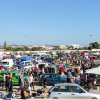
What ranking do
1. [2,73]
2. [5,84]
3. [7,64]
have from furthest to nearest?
[7,64]
[2,73]
[5,84]

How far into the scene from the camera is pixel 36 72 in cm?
3575

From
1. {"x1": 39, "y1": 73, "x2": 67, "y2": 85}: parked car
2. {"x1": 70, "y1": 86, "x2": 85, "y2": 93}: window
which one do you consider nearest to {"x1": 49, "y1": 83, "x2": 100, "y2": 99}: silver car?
{"x1": 70, "y1": 86, "x2": 85, "y2": 93}: window

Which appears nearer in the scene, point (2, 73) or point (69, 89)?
point (69, 89)

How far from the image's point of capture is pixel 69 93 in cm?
2142

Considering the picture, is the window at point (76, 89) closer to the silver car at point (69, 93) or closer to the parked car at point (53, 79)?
the silver car at point (69, 93)

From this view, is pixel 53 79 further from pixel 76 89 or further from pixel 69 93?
pixel 69 93

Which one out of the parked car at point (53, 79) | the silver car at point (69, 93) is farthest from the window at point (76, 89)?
the parked car at point (53, 79)

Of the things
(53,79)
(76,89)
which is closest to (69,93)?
(76,89)

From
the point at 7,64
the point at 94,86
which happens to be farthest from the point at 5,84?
the point at 7,64

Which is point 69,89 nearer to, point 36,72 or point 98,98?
point 98,98

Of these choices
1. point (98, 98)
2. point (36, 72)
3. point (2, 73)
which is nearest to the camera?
point (98, 98)

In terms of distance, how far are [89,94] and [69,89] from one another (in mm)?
1189

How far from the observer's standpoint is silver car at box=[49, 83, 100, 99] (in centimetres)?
2125

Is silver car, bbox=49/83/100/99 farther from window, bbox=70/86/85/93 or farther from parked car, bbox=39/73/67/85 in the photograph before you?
parked car, bbox=39/73/67/85
